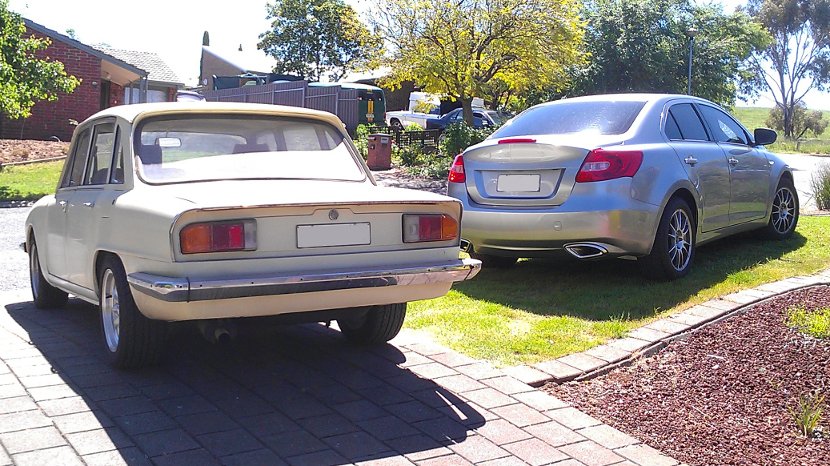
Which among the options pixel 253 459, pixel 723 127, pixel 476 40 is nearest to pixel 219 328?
pixel 253 459

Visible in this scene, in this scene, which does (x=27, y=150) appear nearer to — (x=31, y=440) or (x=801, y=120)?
(x=31, y=440)

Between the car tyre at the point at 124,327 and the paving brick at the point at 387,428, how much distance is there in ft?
4.65

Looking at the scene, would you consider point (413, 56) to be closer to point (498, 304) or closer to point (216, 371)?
point (498, 304)

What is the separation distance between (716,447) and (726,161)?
14.4 ft

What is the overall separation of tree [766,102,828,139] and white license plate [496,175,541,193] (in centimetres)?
6656

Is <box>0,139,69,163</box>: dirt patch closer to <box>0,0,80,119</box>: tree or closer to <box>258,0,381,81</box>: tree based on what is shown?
<box>0,0,80,119</box>: tree

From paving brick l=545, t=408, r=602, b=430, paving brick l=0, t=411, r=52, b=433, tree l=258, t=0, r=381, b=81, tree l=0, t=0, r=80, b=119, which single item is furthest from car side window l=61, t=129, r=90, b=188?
tree l=258, t=0, r=381, b=81

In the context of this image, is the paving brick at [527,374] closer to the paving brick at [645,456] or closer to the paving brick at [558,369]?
the paving brick at [558,369]

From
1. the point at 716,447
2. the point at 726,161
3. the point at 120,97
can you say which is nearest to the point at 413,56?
the point at 726,161

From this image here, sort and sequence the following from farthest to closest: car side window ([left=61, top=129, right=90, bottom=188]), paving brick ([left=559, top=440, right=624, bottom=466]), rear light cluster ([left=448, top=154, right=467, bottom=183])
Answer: rear light cluster ([left=448, top=154, right=467, bottom=183]), car side window ([left=61, top=129, right=90, bottom=188]), paving brick ([left=559, top=440, right=624, bottom=466])

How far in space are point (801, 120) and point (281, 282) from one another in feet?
240

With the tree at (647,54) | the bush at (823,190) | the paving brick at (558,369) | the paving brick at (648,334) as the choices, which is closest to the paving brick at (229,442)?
the paving brick at (558,369)

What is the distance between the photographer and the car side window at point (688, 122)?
736 cm

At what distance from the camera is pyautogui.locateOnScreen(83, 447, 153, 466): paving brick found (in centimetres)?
357
